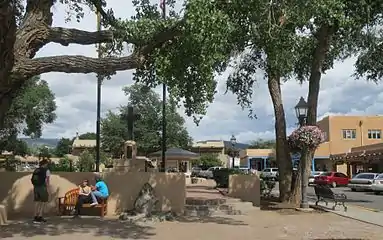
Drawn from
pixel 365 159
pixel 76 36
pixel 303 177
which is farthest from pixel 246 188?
pixel 365 159

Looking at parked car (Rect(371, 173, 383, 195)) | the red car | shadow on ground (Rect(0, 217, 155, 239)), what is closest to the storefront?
the red car

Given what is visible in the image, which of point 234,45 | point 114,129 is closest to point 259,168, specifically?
point 114,129

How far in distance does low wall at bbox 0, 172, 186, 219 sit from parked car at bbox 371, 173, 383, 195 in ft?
76.7

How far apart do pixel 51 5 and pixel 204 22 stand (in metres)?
4.19

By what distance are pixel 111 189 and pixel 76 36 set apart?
18.5 ft

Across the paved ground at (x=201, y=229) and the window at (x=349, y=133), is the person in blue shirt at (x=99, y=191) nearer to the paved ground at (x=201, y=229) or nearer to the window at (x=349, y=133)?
the paved ground at (x=201, y=229)

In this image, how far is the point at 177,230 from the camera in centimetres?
1356

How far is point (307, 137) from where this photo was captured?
62.8 ft

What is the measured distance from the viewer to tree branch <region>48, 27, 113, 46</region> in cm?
1304

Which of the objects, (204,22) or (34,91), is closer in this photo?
(204,22)

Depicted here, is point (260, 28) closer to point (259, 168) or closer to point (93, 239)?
point (93, 239)

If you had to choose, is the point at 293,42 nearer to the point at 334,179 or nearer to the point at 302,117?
the point at 302,117

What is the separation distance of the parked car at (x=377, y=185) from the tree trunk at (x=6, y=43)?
30152mm

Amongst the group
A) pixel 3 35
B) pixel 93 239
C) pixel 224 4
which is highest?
pixel 224 4
